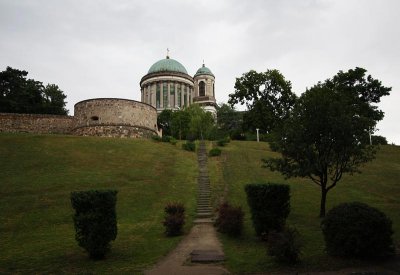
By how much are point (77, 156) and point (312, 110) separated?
22072 mm

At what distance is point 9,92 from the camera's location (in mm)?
56781

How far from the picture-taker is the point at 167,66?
76625 millimetres

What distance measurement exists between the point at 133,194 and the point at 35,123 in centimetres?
2829

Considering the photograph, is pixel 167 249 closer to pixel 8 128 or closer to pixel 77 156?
pixel 77 156

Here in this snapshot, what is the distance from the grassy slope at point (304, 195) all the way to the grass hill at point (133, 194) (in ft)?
0.15

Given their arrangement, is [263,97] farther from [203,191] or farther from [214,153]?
[203,191]

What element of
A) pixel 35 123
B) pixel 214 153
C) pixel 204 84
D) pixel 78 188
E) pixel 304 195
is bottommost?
pixel 304 195

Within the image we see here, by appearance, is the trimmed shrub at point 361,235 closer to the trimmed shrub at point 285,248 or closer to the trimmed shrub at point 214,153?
the trimmed shrub at point 285,248

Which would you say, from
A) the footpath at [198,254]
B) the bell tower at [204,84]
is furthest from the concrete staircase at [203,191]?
the bell tower at [204,84]

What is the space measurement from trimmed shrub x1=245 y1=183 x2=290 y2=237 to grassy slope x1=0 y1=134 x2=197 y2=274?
12.5 ft

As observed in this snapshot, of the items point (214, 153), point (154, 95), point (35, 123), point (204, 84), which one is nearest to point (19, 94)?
point (35, 123)

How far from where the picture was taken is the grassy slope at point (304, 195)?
39.5ft

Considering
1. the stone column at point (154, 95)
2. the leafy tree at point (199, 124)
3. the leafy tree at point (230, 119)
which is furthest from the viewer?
the stone column at point (154, 95)

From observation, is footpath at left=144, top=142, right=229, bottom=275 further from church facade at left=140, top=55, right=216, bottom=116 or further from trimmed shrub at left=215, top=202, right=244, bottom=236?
church facade at left=140, top=55, right=216, bottom=116
